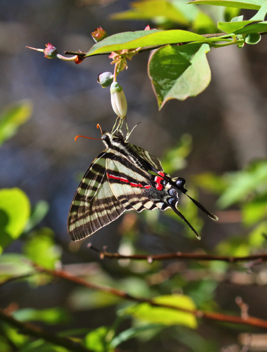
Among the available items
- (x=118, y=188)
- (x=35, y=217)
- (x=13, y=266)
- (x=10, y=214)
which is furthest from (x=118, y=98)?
(x=13, y=266)

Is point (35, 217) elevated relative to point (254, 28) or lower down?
lower down

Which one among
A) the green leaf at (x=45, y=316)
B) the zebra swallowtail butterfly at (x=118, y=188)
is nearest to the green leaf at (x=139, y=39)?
the zebra swallowtail butterfly at (x=118, y=188)

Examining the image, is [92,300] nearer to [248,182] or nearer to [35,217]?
[35,217]

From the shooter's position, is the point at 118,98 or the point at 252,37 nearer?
the point at 252,37

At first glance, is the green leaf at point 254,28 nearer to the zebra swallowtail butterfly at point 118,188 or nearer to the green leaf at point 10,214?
the zebra swallowtail butterfly at point 118,188

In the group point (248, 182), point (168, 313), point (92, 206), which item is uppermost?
point (92, 206)

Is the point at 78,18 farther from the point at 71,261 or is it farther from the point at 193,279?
the point at 193,279

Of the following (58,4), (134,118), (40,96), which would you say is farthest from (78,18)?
(134,118)
